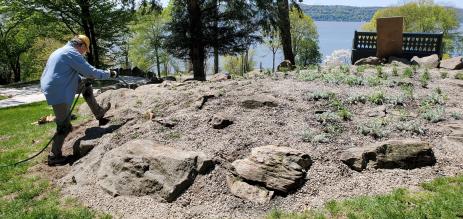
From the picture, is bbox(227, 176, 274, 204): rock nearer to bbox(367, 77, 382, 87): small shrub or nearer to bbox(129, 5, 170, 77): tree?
bbox(367, 77, 382, 87): small shrub

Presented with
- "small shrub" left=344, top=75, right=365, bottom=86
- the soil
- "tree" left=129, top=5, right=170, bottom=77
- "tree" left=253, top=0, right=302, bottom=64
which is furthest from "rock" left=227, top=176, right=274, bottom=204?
"tree" left=129, top=5, right=170, bottom=77

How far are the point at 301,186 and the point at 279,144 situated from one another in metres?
1.10

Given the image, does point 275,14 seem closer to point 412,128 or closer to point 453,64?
point 453,64

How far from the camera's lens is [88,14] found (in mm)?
29625

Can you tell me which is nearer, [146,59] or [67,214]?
[67,214]

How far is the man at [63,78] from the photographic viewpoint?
831 centimetres

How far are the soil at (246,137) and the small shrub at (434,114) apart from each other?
0.39 feet

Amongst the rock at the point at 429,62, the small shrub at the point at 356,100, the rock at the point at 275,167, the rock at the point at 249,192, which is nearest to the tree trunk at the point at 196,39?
the rock at the point at 429,62

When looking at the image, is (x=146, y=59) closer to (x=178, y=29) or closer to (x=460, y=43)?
(x=178, y=29)

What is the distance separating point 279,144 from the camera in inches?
283

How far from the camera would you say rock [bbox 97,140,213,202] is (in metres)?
6.50

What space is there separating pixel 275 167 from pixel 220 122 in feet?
6.29

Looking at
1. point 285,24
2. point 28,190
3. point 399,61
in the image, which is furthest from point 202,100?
point 285,24

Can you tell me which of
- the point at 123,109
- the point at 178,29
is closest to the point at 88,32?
the point at 178,29
